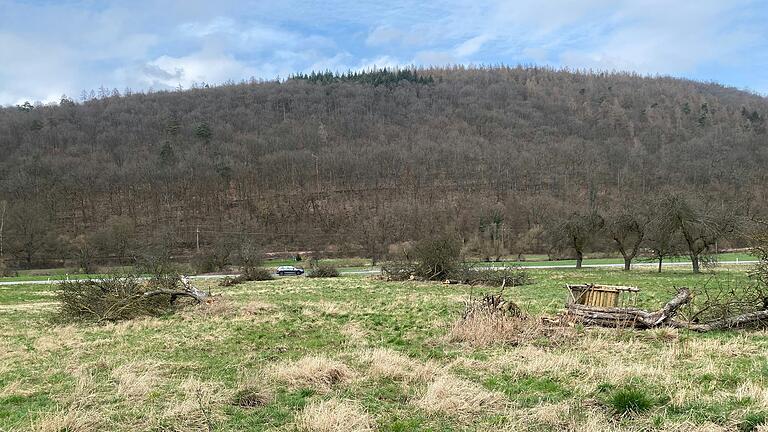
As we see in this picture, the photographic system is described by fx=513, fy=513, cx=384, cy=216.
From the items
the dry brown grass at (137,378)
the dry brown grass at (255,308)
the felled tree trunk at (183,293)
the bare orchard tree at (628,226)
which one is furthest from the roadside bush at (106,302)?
the bare orchard tree at (628,226)

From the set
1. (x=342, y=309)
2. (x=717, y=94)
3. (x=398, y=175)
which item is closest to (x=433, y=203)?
(x=398, y=175)

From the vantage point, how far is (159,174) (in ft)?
369

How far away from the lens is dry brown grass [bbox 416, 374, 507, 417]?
23.4 ft

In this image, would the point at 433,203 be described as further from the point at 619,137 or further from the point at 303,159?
the point at 619,137

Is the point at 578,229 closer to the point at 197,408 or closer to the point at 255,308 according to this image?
the point at 255,308

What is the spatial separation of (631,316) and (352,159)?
113m

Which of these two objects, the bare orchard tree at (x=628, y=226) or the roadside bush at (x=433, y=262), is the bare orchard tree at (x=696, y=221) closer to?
the bare orchard tree at (x=628, y=226)

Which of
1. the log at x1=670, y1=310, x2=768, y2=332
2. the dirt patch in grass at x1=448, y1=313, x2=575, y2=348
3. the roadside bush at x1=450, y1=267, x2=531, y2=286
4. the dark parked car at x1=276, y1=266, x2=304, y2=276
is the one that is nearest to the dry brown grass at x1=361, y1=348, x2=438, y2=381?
the dirt patch in grass at x1=448, y1=313, x2=575, y2=348

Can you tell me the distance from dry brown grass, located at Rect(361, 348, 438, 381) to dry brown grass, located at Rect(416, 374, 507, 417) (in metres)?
0.89

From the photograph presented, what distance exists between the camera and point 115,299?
63.5 ft

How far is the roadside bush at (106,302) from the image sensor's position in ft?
62.2

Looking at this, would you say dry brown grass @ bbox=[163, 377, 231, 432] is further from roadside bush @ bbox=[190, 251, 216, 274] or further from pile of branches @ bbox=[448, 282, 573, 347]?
roadside bush @ bbox=[190, 251, 216, 274]

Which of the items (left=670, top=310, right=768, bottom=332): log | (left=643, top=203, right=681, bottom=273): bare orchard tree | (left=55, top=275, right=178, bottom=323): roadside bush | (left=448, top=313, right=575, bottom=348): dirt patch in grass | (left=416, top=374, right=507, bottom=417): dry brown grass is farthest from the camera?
(left=643, top=203, right=681, bottom=273): bare orchard tree

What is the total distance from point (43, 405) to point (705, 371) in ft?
35.4
